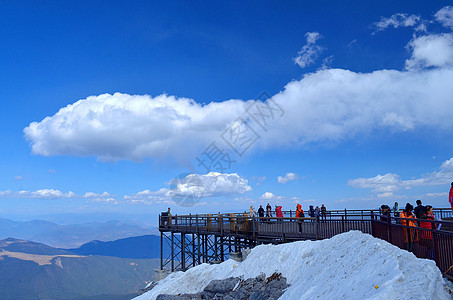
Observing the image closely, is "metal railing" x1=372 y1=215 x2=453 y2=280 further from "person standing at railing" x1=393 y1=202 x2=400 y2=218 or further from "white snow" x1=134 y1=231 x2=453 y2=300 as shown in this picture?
"person standing at railing" x1=393 y1=202 x2=400 y2=218

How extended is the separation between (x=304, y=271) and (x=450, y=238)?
6.79 meters

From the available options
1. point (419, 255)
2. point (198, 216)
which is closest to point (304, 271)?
point (419, 255)

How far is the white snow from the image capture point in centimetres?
716

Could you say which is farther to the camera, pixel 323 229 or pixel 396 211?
pixel 396 211

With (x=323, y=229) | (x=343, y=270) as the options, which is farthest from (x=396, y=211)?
(x=343, y=270)

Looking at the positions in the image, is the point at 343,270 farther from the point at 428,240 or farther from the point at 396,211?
the point at 396,211

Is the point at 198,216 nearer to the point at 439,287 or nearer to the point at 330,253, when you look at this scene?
the point at 330,253

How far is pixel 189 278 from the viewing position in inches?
795

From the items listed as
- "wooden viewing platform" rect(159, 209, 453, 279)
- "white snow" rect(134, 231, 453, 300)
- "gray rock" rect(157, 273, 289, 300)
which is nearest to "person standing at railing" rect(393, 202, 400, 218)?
"wooden viewing platform" rect(159, 209, 453, 279)

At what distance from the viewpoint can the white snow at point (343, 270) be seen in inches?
282

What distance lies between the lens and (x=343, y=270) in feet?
33.6

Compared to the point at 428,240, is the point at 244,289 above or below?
below

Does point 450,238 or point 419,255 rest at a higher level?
point 450,238

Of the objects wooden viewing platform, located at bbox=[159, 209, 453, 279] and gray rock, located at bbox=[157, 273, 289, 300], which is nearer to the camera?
wooden viewing platform, located at bbox=[159, 209, 453, 279]
